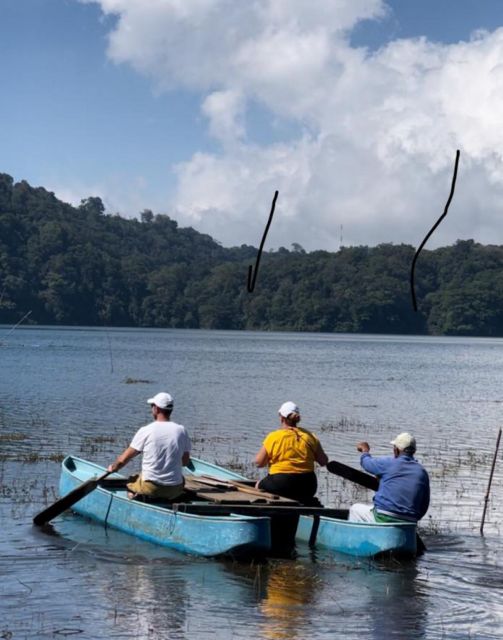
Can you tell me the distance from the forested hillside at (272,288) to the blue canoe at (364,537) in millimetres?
147334

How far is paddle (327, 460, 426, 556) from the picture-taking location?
14.5 metres

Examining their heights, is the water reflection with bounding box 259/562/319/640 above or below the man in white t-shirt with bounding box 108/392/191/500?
below

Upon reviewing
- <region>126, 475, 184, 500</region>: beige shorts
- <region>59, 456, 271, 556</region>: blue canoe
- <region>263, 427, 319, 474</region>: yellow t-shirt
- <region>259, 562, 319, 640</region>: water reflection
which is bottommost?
<region>259, 562, 319, 640</region>: water reflection

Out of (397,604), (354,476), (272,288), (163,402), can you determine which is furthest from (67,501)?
(272,288)

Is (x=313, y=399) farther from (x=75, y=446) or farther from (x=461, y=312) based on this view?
(x=461, y=312)

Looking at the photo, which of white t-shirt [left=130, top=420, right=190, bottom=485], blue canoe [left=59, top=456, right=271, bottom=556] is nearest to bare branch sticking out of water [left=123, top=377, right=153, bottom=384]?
blue canoe [left=59, top=456, right=271, bottom=556]

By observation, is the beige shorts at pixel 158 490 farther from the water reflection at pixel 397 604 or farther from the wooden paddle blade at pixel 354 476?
the water reflection at pixel 397 604

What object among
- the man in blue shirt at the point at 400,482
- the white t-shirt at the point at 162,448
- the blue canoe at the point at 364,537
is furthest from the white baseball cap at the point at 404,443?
the white t-shirt at the point at 162,448

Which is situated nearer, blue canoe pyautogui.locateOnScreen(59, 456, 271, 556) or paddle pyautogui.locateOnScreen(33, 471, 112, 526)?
blue canoe pyautogui.locateOnScreen(59, 456, 271, 556)

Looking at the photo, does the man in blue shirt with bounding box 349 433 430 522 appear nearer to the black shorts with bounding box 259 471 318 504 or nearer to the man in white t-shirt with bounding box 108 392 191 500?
the black shorts with bounding box 259 471 318 504

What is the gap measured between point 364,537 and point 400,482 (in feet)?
2.75

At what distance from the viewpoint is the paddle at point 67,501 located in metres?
15.2

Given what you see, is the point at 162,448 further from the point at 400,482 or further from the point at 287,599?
the point at 400,482

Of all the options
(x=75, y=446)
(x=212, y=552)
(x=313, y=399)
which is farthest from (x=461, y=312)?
(x=212, y=552)
